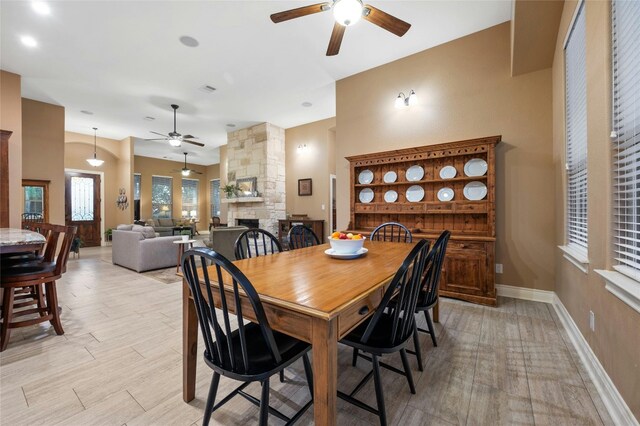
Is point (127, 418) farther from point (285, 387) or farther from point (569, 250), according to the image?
point (569, 250)

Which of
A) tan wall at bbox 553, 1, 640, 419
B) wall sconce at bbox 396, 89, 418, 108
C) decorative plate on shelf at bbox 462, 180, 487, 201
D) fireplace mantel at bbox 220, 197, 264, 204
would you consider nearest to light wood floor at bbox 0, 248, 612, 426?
tan wall at bbox 553, 1, 640, 419

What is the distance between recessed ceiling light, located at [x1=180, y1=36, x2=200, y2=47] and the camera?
3577 mm

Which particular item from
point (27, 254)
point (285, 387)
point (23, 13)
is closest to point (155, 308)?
point (27, 254)

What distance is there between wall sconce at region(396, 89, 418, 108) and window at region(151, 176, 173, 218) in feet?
33.2

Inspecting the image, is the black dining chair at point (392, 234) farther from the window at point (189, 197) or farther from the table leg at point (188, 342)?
the window at point (189, 197)

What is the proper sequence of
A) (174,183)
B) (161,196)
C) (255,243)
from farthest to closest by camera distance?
(174,183) < (161,196) < (255,243)

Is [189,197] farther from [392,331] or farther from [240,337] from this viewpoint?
[392,331]

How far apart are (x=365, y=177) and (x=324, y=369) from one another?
357 cm

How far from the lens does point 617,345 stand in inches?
55.9

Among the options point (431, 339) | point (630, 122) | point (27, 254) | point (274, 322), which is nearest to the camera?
point (274, 322)

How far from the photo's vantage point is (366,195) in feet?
14.1

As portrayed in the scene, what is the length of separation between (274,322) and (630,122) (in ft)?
6.66

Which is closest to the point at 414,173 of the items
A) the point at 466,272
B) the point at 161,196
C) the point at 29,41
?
the point at 466,272

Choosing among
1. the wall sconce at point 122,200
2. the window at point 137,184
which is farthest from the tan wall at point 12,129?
the window at point 137,184
